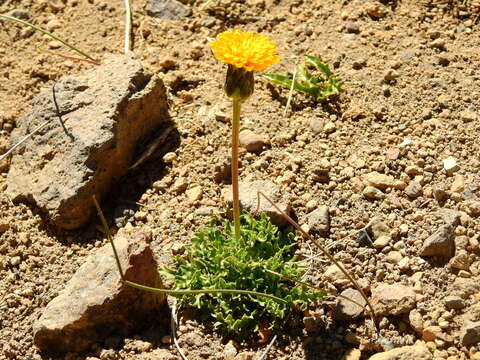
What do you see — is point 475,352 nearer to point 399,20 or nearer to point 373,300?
point 373,300

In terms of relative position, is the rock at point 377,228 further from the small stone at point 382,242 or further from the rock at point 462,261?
the rock at point 462,261

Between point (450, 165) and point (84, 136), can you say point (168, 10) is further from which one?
point (450, 165)

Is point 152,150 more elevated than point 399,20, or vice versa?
point 399,20

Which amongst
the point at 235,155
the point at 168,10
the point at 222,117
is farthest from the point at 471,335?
the point at 168,10

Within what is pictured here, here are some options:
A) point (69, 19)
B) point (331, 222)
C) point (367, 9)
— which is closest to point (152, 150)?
point (331, 222)

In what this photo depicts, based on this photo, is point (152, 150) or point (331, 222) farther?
point (152, 150)

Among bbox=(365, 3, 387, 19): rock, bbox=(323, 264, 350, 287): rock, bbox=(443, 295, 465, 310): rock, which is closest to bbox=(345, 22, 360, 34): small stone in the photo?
bbox=(365, 3, 387, 19): rock

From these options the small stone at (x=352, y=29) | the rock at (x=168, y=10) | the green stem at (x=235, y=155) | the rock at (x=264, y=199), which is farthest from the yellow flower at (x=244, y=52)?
the rock at (x=168, y=10)
